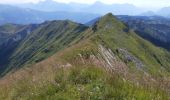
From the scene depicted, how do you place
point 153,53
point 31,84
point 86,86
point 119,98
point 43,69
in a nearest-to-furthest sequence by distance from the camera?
point 119,98, point 86,86, point 31,84, point 43,69, point 153,53

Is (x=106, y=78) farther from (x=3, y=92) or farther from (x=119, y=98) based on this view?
(x=3, y=92)

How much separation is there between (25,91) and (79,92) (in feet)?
6.00

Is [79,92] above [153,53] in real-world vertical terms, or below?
above

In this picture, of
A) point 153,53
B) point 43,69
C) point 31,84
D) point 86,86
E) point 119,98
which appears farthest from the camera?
point 153,53

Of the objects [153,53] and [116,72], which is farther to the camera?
[153,53]

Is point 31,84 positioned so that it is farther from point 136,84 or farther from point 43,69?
point 136,84

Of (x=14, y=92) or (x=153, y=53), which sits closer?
(x=14, y=92)

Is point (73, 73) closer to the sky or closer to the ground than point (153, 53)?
closer to the sky

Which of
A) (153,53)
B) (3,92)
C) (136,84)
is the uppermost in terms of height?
(136,84)

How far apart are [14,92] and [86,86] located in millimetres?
2165

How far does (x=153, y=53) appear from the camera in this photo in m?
154

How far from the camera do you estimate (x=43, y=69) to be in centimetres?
1264

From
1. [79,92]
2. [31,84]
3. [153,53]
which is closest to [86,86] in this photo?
[79,92]

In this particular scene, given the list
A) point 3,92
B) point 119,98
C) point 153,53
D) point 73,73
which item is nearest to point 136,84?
point 119,98
